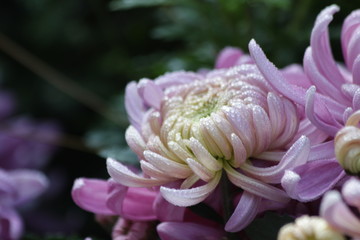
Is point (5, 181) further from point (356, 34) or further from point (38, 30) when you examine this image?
point (38, 30)

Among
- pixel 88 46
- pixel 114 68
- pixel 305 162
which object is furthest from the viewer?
pixel 88 46

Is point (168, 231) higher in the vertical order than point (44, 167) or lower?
higher

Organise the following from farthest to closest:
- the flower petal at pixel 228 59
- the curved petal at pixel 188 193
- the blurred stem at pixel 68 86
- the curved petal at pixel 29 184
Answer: the blurred stem at pixel 68 86 → the curved petal at pixel 29 184 → the flower petal at pixel 228 59 → the curved petal at pixel 188 193

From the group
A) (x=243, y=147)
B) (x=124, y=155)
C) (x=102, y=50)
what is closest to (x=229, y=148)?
(x=243, y=147)

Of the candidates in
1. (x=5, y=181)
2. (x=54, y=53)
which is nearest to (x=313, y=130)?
(x=5, y=181)

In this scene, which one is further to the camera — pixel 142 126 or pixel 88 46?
pixel 88 46

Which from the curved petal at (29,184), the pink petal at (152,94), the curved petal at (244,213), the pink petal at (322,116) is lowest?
the curved petal at (29,184)

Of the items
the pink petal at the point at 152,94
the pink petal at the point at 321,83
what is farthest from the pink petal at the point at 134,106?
the pink petal at the point at 321,83

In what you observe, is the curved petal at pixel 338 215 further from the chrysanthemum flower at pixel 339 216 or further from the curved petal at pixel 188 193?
the curved petal at pixel 188 193

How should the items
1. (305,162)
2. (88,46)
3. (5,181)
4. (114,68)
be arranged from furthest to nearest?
(88,46) → (114,68) → (5,181) → (305,162)
